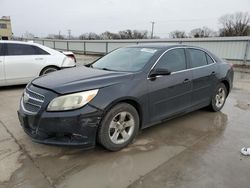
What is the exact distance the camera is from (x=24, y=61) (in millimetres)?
6902

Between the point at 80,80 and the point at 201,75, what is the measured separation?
2.44 metres

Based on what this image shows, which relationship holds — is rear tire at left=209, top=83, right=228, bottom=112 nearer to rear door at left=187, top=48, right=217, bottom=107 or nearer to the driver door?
rear door at left=187, top=48, right=217, bottom=107

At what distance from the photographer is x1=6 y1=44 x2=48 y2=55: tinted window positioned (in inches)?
268

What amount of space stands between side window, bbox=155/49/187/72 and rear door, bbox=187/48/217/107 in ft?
0.72

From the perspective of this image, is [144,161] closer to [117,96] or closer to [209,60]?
[117,96]

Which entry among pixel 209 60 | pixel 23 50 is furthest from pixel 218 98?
pixel 23 50

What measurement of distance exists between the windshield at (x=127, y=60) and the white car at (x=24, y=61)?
337cm

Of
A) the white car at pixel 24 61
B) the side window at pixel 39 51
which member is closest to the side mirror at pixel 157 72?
the white car at pixel 24 61

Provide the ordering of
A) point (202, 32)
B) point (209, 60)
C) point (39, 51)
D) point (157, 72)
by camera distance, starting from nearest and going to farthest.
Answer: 1. point (157, 72)
2. point (209, 60)
3. point (39, 51)
4. point (202, 32)

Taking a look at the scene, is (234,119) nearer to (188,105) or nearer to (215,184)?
(188,105)

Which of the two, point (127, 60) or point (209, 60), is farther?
point (209, 60)

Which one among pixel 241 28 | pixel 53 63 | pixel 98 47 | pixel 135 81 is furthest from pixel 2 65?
pixel 241 28

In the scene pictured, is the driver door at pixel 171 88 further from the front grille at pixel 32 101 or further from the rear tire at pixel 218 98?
the front grille at pixel 32 101

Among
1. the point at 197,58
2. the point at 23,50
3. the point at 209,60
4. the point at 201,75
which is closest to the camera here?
the point at 201,75
